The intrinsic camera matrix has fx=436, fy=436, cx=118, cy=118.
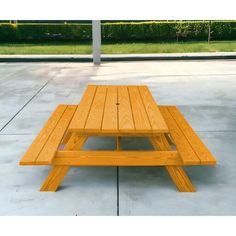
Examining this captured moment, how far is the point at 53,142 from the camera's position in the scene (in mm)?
3635

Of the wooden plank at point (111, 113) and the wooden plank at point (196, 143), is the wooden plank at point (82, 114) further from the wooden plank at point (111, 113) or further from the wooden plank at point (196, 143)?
the wooden plank at point (196, 143)

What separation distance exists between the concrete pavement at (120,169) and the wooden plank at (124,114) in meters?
0.51

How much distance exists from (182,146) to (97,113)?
830mm

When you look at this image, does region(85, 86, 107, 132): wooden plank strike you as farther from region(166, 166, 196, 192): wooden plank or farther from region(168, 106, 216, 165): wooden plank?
region(168, 106, 216, 165): wooden plank

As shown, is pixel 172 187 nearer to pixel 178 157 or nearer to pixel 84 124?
pixel 178 157

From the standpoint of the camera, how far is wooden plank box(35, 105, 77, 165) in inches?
128

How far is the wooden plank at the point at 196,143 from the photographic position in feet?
10.8

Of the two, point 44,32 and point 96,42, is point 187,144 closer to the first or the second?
point 96,42

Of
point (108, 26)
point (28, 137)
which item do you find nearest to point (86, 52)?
point (108, 26)

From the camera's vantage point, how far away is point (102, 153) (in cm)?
343

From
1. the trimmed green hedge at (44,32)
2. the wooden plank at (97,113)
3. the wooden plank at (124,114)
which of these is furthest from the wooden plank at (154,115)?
the trimmed green hedge at (44,32)
